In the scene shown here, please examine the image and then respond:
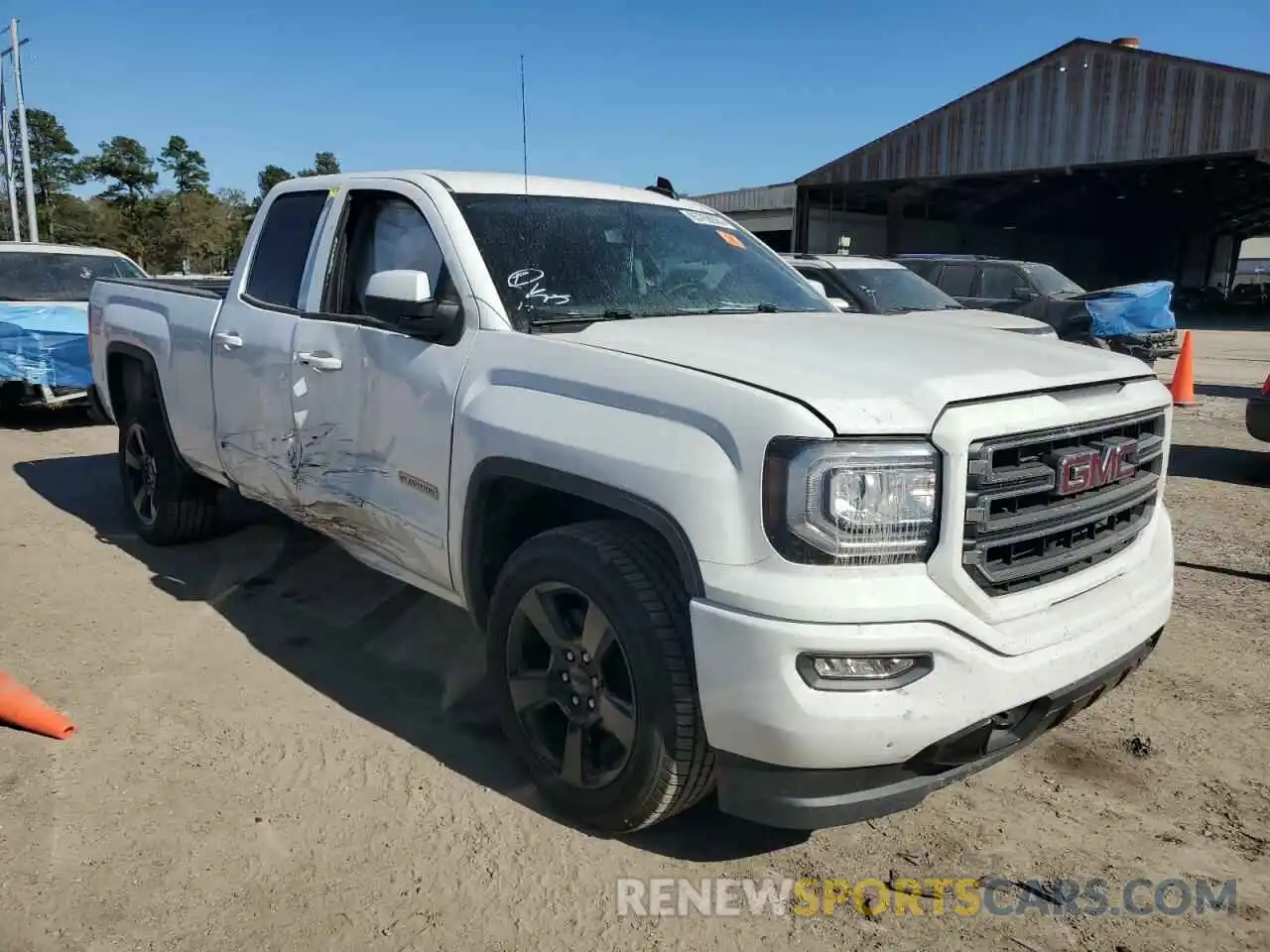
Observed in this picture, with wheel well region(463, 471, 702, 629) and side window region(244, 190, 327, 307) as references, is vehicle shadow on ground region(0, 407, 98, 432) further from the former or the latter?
wheel well region(463, 471, 702, 629)

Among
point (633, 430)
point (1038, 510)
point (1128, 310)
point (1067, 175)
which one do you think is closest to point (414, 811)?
point (633, 430)

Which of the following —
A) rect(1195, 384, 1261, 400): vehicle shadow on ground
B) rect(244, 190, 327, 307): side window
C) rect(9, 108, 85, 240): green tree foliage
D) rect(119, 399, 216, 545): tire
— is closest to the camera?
rect(244, 190, 327, 307): side window

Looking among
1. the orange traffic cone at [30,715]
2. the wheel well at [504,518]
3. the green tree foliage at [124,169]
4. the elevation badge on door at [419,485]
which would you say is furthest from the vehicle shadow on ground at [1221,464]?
the green tree foliage at [124,169]

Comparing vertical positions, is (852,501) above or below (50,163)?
below

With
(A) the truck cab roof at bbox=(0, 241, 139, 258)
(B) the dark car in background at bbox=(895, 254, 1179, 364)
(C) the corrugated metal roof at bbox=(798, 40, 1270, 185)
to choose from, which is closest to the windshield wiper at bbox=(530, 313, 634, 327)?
(A) the truck cab roof at bbox=(0, 241, 139, 258)

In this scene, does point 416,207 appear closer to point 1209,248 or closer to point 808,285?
point 808,285

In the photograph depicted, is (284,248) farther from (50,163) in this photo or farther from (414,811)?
(50,163)

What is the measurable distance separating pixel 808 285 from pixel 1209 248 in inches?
2201

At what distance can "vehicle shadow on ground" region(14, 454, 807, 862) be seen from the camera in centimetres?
318

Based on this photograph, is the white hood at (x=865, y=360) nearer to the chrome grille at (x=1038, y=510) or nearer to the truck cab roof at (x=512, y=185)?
the chrome grille at (x=1038, y=510)

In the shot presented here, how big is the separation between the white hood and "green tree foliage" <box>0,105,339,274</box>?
142 feet

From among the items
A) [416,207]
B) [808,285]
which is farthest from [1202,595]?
[416,207]

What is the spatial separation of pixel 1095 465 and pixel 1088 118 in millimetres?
29530

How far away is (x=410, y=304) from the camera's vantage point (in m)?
3.24
